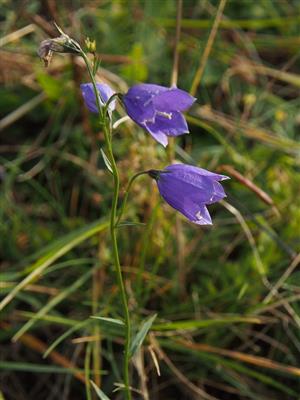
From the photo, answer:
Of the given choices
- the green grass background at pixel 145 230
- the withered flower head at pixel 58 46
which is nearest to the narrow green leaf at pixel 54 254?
the green grass background at pixel 145 230

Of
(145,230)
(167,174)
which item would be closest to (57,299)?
(145,230)

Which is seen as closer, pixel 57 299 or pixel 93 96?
pixel 93 96

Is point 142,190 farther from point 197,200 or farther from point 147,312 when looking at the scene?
point 197,200

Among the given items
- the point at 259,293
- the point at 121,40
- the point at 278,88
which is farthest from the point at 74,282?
the point at 278,88

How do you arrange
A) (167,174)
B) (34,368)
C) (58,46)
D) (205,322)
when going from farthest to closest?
(34,368), (205,322), (167,174), (58,46)

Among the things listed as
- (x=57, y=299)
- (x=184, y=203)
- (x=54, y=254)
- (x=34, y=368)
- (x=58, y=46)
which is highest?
(x=58, y=46)

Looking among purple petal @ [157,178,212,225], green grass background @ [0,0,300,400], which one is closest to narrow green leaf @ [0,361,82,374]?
green grass background @ [0,0,300,400]

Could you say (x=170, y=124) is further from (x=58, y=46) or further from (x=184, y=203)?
(x=58, y=46)
